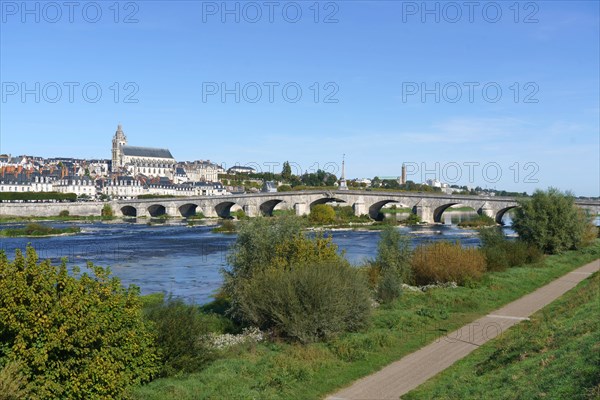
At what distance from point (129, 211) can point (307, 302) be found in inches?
3597

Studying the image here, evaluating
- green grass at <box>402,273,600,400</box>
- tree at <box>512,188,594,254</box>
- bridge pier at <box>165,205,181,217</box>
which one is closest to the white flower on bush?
green grass at <box>402,273,600,400</box>

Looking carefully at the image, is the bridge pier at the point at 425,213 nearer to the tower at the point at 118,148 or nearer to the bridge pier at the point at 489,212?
the bridge pier at the point at 489,212

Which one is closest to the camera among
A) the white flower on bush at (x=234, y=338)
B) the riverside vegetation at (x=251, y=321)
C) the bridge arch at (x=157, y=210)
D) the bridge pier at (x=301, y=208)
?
the riverside vegetation at (x=251, y=321)

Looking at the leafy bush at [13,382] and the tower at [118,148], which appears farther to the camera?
the tower at [118,148]

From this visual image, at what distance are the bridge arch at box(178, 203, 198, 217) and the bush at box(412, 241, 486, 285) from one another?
7564 centimetres

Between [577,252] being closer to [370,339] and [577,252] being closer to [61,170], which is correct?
[370,339]

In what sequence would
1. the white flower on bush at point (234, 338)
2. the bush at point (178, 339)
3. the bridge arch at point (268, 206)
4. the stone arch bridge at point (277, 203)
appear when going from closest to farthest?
1. the bush at point (178, 339)
2. the white flower on bush at point (234, 338)
3. the stone arch bridge at point (277, 203)
4. the bridge arch at point (268, 206)

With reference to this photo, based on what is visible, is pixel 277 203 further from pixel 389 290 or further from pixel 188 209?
pixel 389 290

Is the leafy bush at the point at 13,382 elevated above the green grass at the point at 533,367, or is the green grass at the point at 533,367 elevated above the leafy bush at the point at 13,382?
the leafy bush at the point at 13,382

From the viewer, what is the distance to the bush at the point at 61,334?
33.2 feet

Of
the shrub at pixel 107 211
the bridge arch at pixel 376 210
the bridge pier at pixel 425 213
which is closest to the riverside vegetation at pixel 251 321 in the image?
the bridge pier at pixel 425 213

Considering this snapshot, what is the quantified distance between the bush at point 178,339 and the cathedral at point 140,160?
150m

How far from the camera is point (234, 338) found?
1739 centimetres

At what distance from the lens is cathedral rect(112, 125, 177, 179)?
552 feet
